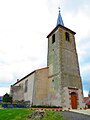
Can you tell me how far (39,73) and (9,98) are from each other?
989 centimetres

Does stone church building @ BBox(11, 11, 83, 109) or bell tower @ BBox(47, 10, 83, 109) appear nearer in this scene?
bell tower @ BBox(47, 10, 83, 109)

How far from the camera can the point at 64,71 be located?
70.6 ft

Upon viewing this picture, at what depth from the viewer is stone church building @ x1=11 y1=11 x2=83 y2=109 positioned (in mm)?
20438

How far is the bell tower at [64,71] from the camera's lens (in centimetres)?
2025

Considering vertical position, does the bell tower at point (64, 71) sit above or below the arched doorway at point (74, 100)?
above

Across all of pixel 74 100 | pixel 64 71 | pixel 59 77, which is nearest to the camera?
pixel 74 100

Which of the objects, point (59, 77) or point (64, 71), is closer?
point (59, 77)

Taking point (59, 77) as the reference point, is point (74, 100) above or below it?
below

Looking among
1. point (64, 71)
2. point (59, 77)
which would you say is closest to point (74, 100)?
point (59, 77)

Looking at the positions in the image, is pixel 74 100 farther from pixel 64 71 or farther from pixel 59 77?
pixel 64 71

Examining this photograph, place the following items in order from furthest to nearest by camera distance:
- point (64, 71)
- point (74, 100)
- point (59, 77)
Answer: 1. point (64, 71)
2. point (59, 77)
3. point (74, 100)

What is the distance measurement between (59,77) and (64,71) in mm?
1245

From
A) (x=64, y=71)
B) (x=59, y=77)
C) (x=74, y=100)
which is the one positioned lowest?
(x=74, y=100)

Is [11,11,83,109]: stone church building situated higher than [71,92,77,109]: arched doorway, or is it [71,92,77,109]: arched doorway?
[11,11,83,109]: stone church building
